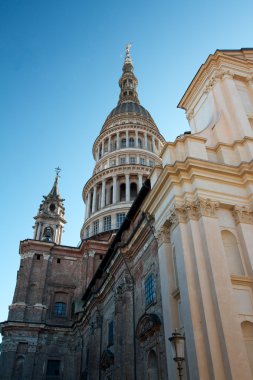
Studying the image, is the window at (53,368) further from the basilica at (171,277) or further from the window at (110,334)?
the window at (110,334)

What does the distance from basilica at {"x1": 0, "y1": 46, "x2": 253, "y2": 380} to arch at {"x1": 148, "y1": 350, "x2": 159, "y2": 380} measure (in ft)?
0.21

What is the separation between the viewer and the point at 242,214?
15250 mm

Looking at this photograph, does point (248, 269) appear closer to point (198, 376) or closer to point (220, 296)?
point (220, 296)

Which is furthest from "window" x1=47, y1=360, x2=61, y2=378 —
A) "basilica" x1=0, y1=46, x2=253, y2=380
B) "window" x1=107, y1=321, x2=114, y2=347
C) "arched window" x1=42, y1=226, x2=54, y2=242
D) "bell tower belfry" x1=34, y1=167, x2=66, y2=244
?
"arched window" x1=42, y1=226, x2=54, y2=242

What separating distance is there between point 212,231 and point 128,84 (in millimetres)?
58548

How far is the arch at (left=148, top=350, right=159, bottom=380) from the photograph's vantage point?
16188mm

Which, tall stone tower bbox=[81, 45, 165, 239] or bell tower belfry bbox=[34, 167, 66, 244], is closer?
bell tower belfry bbox=[34, 167, 66, 244]

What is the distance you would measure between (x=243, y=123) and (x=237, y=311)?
10.2 meters

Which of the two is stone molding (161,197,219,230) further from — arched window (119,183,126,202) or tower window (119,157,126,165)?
tower window (119,157,126,165)

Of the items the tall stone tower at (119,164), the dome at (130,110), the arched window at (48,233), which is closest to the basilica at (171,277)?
the arched window at (48,233)

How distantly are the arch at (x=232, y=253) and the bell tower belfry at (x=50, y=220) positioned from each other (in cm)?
→ 3051

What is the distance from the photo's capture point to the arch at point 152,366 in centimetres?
1619

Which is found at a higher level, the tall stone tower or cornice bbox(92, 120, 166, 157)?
cornice bbox(92, 120, 166, 157)

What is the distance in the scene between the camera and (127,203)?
43.9 metres
